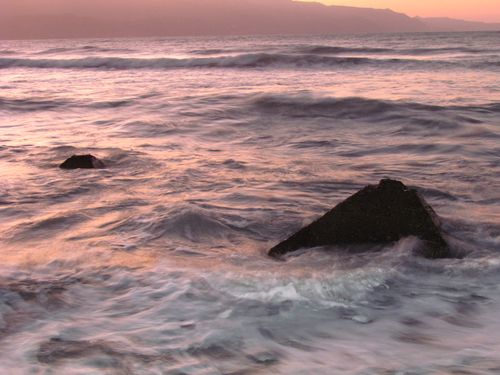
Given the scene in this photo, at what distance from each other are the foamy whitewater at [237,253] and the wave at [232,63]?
47.1 feet

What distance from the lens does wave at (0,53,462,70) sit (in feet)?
82.0

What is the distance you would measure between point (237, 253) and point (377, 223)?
41.5 inches

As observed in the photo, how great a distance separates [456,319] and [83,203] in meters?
3.76

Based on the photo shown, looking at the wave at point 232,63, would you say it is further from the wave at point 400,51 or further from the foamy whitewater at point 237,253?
the foamy whitewater at point 237,253

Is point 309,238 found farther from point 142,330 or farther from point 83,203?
point 83,203

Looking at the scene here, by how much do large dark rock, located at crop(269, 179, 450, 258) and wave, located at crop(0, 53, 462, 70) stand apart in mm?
19105

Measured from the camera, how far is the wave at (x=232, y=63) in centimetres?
2499

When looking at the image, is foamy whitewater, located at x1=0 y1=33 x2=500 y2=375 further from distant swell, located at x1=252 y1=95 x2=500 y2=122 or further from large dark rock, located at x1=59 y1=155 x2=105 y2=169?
large dark rock, located at x1=59 y1=155 x2=105 y2=169

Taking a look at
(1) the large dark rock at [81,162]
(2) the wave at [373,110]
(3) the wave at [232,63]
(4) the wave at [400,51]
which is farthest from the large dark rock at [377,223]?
(4) the wave at [400,51]

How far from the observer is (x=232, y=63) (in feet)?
92.8

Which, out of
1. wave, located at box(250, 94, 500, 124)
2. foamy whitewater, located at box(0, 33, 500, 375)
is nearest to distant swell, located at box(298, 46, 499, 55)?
wave, located at box(250, 94, 500, 124)

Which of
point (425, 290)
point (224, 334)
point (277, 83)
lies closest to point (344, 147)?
point (425, 290)

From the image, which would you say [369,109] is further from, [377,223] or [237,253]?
[237,253]

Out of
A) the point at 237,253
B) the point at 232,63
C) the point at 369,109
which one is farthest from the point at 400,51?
the point at 237,253
